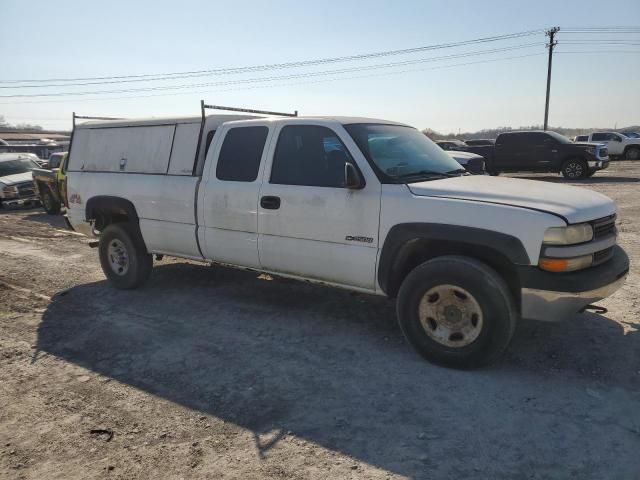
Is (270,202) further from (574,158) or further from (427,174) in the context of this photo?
Answer: (574,158)

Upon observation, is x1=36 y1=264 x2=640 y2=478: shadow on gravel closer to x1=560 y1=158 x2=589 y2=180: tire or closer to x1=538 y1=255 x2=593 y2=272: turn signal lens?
x1=538 y1=255 x2=593 y2=272: turn signal lens

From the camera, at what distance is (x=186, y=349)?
4.39 metres

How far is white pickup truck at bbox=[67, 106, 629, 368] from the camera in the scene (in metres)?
3.57

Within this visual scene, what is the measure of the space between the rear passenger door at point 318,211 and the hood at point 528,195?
52cm

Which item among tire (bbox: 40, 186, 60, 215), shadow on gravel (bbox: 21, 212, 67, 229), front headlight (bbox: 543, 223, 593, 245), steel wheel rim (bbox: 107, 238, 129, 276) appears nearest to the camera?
front headlight (bbox: 543, 223, 593, 245)

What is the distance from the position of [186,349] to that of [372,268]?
176 cm

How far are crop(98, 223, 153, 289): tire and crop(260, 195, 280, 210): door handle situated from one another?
2.08 m

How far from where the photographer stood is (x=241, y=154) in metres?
5.00

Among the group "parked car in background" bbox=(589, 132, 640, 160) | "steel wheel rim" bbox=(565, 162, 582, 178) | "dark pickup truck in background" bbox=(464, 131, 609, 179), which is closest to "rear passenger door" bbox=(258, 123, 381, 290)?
"dark pickup truck in background" bbox=(464, 131, 609, 179)

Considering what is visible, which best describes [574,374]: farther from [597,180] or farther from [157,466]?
[597,180]

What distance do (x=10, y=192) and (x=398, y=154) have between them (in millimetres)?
14648

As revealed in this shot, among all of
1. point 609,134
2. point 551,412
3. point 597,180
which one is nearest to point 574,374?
point 551,412

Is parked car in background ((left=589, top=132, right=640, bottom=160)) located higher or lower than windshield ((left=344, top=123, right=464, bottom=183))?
higher

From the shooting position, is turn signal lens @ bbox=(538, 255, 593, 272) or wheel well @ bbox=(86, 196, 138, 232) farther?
wheel well @ bbox=(86, 196, 138, 232)
